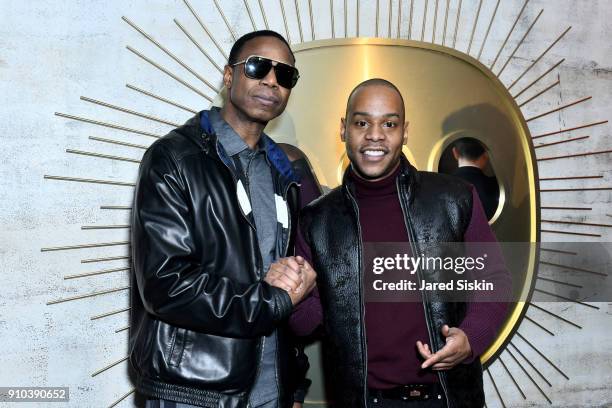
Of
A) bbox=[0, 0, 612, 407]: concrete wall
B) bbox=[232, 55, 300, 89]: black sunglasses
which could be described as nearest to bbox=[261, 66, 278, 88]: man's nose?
bbox=[232, 55, 300, 89]: black sunglasses

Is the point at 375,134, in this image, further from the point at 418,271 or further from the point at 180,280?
the point at 180,280

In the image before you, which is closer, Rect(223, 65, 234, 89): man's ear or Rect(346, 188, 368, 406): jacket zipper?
Rect(346, 188, 368, 406): jacket zipper

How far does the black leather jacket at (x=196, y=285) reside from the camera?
1389mm

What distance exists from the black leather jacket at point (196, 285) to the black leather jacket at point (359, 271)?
7.7 inches

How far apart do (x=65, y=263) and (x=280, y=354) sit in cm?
86

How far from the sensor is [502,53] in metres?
2.41

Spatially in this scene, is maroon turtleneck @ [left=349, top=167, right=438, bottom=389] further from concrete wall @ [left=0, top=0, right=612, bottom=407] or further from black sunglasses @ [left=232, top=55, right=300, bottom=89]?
concrete wall @ [left=0, top=0, right=612, bottom=407]

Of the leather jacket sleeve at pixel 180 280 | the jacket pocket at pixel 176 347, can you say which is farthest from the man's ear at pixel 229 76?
the jacket pocket at pixel 176 347

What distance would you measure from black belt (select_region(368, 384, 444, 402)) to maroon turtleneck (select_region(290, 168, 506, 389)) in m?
0.01

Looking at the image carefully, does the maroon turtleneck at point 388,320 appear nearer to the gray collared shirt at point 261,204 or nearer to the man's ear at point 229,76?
the gray collared shirt at point 261,204

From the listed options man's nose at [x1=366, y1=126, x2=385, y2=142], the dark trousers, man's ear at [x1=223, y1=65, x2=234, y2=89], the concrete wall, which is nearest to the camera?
the dark trousers

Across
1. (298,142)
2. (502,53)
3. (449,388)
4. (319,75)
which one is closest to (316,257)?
(449,388)

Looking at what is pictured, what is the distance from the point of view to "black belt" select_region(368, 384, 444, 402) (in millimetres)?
1486

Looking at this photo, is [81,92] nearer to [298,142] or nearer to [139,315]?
[298,142]
